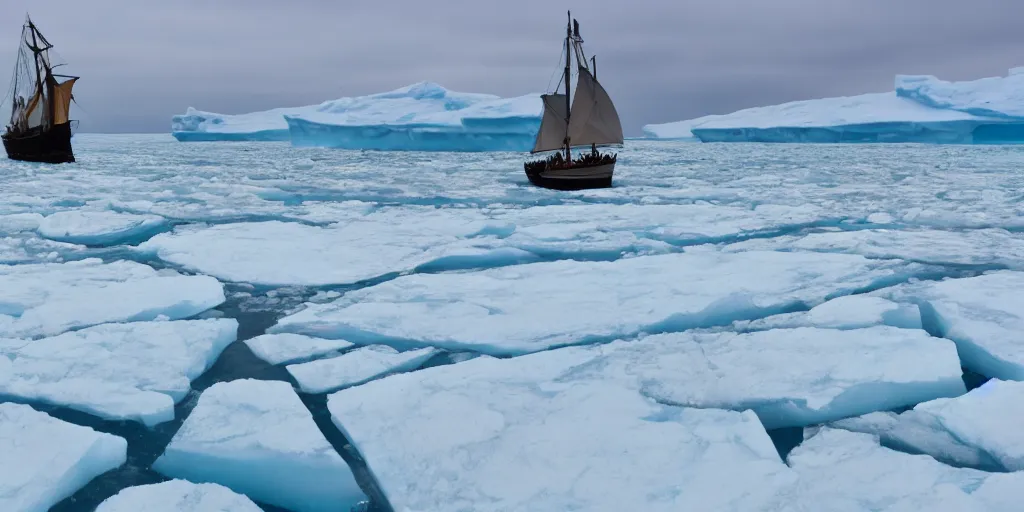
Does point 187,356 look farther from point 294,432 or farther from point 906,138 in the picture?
point 906,138

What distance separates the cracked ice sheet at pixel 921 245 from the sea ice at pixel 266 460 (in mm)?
4363

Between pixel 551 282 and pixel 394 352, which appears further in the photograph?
pixel 551 282

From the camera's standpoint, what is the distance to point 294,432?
2346mm

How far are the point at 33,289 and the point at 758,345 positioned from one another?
439cm

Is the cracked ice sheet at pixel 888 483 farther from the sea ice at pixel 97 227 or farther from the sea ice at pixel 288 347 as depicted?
the sea ice at pixel 97 227

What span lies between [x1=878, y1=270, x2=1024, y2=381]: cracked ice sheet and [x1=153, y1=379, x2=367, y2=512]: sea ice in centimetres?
285

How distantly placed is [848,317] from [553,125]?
13.7 m

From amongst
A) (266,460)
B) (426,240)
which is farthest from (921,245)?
(266,460)

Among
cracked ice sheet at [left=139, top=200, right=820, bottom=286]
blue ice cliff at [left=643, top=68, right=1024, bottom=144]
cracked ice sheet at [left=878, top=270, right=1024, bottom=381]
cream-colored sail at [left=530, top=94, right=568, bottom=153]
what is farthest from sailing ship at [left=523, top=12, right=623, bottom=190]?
blue ice cliff at [left=643, top=68, right=1024, bottom=144]

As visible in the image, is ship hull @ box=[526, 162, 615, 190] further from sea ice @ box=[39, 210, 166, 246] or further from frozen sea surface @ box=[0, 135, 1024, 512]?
sea ice @ box=[39, 210, 166, 246]

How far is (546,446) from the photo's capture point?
2264mm

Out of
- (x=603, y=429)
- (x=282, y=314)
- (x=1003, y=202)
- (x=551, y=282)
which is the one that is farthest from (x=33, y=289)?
(x=1003, y=202)

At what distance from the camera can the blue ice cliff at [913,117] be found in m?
38.7

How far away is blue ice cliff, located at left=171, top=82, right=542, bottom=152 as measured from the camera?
37.8 m
